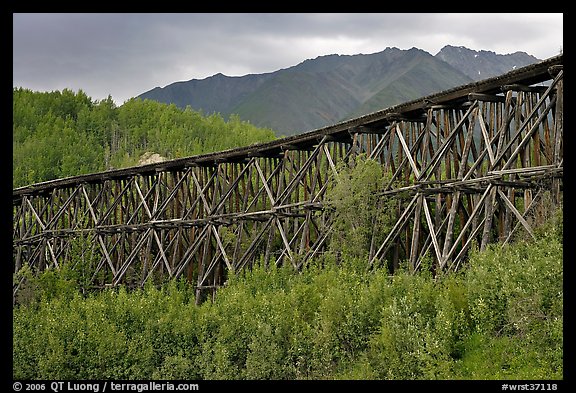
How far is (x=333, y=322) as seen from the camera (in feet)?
61.7

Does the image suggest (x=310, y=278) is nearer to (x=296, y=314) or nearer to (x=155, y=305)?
(x=296, y=314)

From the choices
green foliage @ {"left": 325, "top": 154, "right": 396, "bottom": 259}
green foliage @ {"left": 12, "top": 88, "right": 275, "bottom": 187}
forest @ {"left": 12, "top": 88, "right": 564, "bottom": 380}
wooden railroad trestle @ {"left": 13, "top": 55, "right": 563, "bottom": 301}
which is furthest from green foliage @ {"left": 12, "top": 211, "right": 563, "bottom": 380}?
green foliage @ {"left": 12, "top": 88, "right": 275, "bottom": 187}

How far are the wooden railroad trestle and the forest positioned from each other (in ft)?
3.14

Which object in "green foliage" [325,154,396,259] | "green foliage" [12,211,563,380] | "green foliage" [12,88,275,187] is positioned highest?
"green foliage" [12,88,275,187]

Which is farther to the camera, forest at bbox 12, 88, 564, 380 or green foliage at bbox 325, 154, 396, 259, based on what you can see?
green foliage at bbox 325, 154, 396, 259

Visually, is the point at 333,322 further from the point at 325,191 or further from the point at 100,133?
the point at 100,133

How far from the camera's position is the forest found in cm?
1565

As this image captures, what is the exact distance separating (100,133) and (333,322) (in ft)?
243

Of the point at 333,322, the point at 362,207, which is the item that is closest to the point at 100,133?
the point at 362,207

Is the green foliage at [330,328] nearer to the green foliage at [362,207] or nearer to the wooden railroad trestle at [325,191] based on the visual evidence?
the green foliage at [362,207]

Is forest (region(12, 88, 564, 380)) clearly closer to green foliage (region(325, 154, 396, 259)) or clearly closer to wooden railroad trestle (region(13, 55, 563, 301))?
green foliage (region(325, 154, 396, 259))

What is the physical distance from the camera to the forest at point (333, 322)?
1565 centimetres
